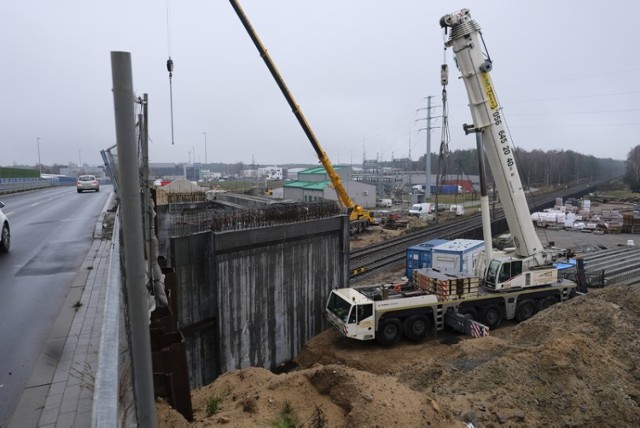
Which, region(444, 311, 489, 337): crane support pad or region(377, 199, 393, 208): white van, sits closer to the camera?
region(444, 311, 489, 337): crane support pad

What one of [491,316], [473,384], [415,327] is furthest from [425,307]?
[473,384]

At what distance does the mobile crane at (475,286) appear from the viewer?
14477 millimetres

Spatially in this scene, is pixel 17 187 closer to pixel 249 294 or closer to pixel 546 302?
pixel 249 294

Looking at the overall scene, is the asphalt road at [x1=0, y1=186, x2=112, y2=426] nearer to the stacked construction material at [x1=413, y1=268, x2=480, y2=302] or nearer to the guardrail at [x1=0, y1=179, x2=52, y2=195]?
the stacked construction material at [x1=413, y1=268, x2=480, y2=302]

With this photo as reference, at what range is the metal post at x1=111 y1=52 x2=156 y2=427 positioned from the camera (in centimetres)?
228

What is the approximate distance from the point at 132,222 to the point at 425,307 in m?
13.9

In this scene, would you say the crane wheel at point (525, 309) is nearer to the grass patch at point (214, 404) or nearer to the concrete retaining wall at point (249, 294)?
the concrete retaining wall at point (249, 294)

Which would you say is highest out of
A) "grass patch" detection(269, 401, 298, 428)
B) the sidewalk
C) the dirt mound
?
the sidewalk

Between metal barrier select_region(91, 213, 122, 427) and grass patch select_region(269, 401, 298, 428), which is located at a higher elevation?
metal barrier select_region(91, 213, 122, 427)

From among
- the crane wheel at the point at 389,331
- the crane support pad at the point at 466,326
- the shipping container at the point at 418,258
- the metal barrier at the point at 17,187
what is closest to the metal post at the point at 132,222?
the crane wheel at the point at 389,331

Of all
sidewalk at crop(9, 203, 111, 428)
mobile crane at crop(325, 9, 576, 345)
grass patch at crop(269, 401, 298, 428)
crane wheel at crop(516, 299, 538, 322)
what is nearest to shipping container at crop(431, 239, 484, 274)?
mobile crane at crop(325, 9, 576, 345)

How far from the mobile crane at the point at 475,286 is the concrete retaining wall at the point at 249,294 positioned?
1.39 metres

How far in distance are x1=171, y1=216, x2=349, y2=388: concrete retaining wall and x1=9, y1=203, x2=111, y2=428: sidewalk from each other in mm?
4281

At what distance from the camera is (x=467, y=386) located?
31.4 ft
